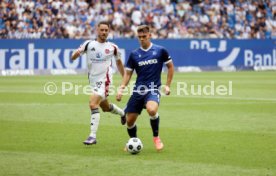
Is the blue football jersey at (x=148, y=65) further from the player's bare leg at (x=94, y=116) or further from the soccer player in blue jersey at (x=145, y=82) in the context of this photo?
the player's bare leg at (x=94, y=116)

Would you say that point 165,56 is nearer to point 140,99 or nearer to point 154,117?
point 140,99

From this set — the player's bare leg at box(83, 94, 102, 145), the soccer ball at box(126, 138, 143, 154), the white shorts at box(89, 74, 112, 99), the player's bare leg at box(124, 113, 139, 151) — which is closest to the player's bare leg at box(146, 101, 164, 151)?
the player's bare leg at box(124, 113, 139, 151)

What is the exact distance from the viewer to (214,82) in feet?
95.8

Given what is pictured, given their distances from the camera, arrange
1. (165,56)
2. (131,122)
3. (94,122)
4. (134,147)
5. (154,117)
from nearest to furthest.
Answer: (134,147) → (154,117) → (131,122) → (165,56) → (94,122)

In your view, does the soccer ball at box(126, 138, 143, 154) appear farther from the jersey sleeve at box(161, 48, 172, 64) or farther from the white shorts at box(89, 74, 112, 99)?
the white shorts at box(89, 74, 112, 99)

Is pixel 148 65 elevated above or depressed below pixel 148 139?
above

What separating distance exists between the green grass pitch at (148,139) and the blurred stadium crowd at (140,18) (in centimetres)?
1276

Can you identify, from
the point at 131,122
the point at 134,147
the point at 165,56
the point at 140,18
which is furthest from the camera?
the point at 140,18

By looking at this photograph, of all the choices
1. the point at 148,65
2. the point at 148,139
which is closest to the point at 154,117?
the point at 148,65

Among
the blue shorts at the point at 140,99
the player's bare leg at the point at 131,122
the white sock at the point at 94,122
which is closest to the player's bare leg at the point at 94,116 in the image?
the white sock at the point at 94,122

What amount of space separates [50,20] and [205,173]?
2714cm

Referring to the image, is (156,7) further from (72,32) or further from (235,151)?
(235,151)

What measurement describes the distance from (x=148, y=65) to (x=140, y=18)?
27.2 meters

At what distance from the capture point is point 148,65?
11.5 metres
